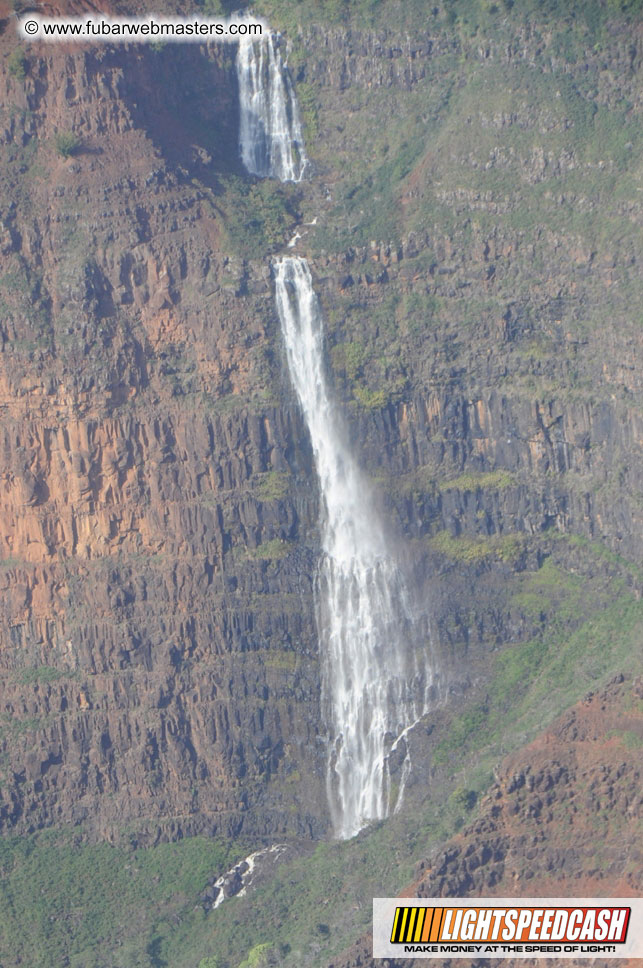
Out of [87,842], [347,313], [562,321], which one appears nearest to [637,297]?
[562,321]

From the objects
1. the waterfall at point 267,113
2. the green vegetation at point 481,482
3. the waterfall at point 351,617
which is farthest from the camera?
the waterfall at point 267,113

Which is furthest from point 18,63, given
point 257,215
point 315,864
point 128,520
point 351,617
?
point 315,864

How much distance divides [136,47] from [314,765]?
22115 millimetres

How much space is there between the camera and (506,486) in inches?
3233

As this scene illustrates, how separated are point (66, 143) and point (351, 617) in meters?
16.3

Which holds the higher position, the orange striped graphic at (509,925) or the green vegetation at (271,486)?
the green vegetation at (271,486)

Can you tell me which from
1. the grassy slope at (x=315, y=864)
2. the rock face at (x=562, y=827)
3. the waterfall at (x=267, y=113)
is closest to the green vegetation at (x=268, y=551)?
the grassy slope at (x=315, y=864)

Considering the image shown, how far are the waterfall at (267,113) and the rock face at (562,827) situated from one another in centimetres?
2265

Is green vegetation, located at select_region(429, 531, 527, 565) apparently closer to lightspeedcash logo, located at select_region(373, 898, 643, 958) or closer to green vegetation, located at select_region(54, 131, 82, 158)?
lightspeedcash logo, located at select_region(373, 898, 643, 958)

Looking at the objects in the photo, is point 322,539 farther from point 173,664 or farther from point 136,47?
point 136,47

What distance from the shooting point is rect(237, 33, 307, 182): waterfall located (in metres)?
87.6

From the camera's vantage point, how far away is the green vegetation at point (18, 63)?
264ft

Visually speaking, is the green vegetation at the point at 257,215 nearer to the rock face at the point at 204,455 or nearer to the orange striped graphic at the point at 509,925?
the rock face at the point at 204,455

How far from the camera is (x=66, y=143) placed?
80.9 metres
